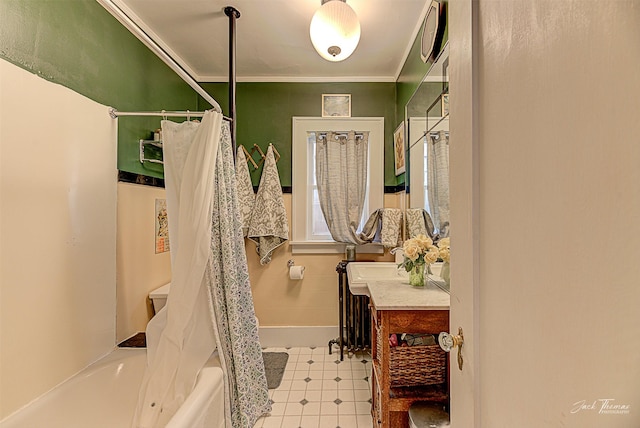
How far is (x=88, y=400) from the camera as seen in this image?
4.86 ft

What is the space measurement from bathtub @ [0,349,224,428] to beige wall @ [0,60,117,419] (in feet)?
0.19

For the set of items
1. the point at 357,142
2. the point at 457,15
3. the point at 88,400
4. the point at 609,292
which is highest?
the point at 357,142

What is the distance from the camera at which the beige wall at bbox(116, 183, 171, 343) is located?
6.27ft

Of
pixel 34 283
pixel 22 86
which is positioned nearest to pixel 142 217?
pixel 34 283

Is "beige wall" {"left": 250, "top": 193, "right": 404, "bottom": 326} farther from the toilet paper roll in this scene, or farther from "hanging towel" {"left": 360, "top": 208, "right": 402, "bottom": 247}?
"hanging towel" {"left": 360, "top": 208, "right": 402, "bottom": 247}

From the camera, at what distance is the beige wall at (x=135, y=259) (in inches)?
75.3

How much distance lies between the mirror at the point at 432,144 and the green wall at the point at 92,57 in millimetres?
1969

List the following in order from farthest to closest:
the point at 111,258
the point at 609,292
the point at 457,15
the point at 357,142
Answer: the point at 357,142
the point at 111,258
the point at 457,15
the point at 609,292

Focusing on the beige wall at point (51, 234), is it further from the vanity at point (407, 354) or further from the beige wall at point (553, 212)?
the beige wall at point (553, 212)

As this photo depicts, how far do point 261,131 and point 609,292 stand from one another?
294cm

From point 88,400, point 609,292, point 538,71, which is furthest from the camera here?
point 88,400

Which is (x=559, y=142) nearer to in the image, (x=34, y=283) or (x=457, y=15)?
(x=457, y=15)

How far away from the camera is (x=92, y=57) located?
5.63 ft

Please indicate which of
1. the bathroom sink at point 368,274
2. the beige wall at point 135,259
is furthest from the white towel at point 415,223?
the beige wall at point 135,259
